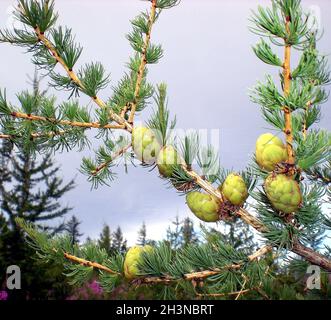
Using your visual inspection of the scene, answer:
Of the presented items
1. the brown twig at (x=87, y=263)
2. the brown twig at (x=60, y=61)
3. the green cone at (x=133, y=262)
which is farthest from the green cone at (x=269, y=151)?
the brown twig at (x=87, y=263)

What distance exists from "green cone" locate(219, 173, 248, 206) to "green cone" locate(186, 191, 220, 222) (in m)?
0.05

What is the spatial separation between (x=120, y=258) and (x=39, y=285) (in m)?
11.8

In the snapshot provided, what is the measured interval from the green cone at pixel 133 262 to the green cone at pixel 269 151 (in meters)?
0.62

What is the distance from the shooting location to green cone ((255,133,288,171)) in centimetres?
134

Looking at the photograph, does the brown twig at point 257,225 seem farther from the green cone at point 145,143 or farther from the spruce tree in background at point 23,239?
the spruce tree in background at point 23,239

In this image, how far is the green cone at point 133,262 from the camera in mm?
1669

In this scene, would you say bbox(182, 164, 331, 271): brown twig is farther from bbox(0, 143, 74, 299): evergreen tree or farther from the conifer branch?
bbox(0, 143, 74, 299): evergreen tree

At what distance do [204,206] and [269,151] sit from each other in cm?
33

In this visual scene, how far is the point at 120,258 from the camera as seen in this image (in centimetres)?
187

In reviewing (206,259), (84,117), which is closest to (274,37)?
(206,259)

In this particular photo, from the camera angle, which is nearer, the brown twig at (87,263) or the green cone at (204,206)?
the green cone at (204,206)
